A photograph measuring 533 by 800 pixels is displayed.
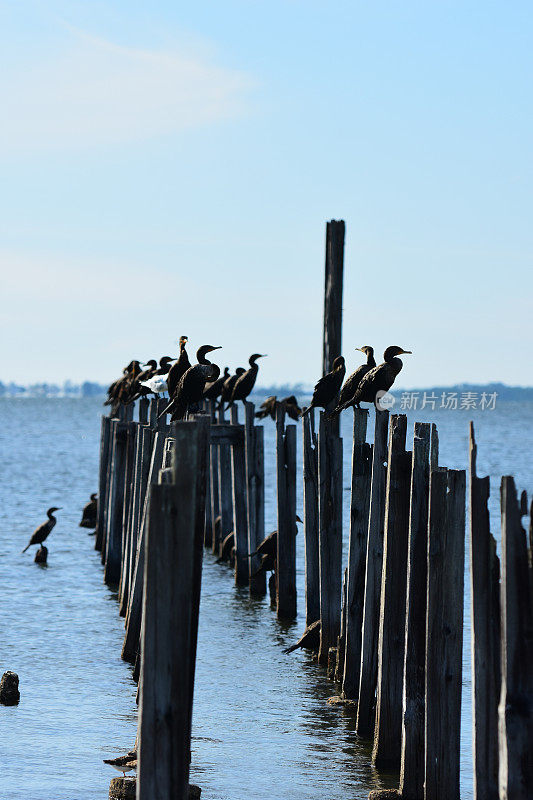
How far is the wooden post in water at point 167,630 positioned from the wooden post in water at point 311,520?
6622mm

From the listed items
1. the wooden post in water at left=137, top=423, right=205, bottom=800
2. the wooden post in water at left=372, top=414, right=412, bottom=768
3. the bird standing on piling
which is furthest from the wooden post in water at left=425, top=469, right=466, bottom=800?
the bird standing on piling

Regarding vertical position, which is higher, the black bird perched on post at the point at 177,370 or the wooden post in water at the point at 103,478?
the black bird perched on post at the point at 177,370

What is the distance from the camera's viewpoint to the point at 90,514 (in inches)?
1021

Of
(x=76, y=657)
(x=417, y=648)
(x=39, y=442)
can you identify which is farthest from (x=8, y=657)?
(x=39, y=442)

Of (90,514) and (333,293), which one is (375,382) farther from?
(90,514)

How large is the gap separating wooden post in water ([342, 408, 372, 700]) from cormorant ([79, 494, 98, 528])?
16.8m

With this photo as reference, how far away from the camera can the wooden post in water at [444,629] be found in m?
5.93

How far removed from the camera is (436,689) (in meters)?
5.98

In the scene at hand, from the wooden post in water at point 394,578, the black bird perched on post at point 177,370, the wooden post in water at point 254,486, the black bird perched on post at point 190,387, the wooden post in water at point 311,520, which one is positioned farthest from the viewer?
the wooden post in water at point 254,486

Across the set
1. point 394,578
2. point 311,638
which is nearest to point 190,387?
point 311,638

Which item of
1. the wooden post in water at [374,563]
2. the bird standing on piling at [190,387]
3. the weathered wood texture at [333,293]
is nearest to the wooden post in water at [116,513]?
the weathered wood texture at [333,293]

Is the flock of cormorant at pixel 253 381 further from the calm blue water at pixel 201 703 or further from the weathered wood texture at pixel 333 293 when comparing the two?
the calm blue water at pixel 201 703

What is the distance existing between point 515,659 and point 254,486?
426 inches

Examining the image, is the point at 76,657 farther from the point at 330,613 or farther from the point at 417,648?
the point at 417,648
